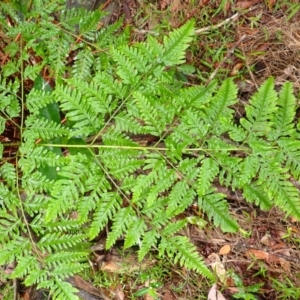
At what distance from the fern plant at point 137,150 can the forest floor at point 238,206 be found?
28.6 inches

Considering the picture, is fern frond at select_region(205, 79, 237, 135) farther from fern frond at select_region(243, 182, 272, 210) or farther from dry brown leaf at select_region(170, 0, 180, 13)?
dry brown leaf at select_region(170, 0, 180, 13)

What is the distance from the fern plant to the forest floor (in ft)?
2.38

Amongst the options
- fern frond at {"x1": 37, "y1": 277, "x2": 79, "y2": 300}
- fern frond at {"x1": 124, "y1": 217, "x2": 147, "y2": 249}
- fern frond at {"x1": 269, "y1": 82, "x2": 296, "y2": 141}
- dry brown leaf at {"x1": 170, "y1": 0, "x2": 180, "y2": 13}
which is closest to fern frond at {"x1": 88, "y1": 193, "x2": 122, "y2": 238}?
fern frond at {"x1": 124, "y1": 217, "x2": 147, "y2": 249}

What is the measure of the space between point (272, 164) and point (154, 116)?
71cm

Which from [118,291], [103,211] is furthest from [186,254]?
[118,291]

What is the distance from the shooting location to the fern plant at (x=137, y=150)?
7.81 feet

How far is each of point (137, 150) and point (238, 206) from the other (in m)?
1.17

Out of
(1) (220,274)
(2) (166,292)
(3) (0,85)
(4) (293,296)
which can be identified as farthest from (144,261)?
(3) (0,85)

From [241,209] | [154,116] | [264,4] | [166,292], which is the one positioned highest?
[264,4]

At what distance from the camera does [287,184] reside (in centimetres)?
229

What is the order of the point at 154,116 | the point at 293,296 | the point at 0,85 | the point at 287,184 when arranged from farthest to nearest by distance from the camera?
1. the point at 293,296
2. the point at 0,85
3. the point at 154,116
4. the point at 287,184

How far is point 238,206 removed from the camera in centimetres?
340

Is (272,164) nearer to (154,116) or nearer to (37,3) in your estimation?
(154,116)

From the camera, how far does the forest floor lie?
337cm
